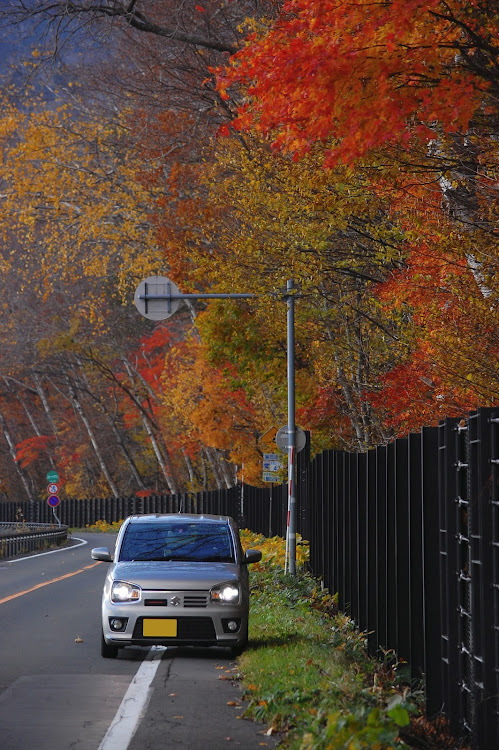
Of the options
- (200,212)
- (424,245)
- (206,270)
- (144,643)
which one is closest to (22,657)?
(144,643)

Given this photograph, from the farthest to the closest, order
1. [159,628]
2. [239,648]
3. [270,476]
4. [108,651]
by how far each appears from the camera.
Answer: [270,476]
[239,648]
[108,651]
[159,628]

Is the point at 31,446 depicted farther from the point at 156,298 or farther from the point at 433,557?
the point at 433,557

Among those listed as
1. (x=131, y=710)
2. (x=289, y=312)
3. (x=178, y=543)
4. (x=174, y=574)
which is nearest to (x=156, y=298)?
(x=289, y=312)

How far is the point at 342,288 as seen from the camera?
950 inches

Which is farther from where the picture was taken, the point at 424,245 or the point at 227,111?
the point at 227,111

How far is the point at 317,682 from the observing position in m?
9.45

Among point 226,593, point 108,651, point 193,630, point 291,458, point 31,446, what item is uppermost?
point 31,446

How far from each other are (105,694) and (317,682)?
1.94 meters

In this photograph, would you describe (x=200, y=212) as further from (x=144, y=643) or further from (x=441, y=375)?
(x=144, y=643)

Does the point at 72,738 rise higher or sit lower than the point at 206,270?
lower

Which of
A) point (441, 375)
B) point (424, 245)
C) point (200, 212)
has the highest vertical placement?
point (200, 212)

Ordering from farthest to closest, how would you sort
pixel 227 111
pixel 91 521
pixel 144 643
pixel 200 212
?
pixel 91 521
pixel 200 212
pixel 227 111
pixel 144 643

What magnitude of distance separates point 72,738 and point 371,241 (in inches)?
630

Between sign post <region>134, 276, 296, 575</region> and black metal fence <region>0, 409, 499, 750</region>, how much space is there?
457 cm
